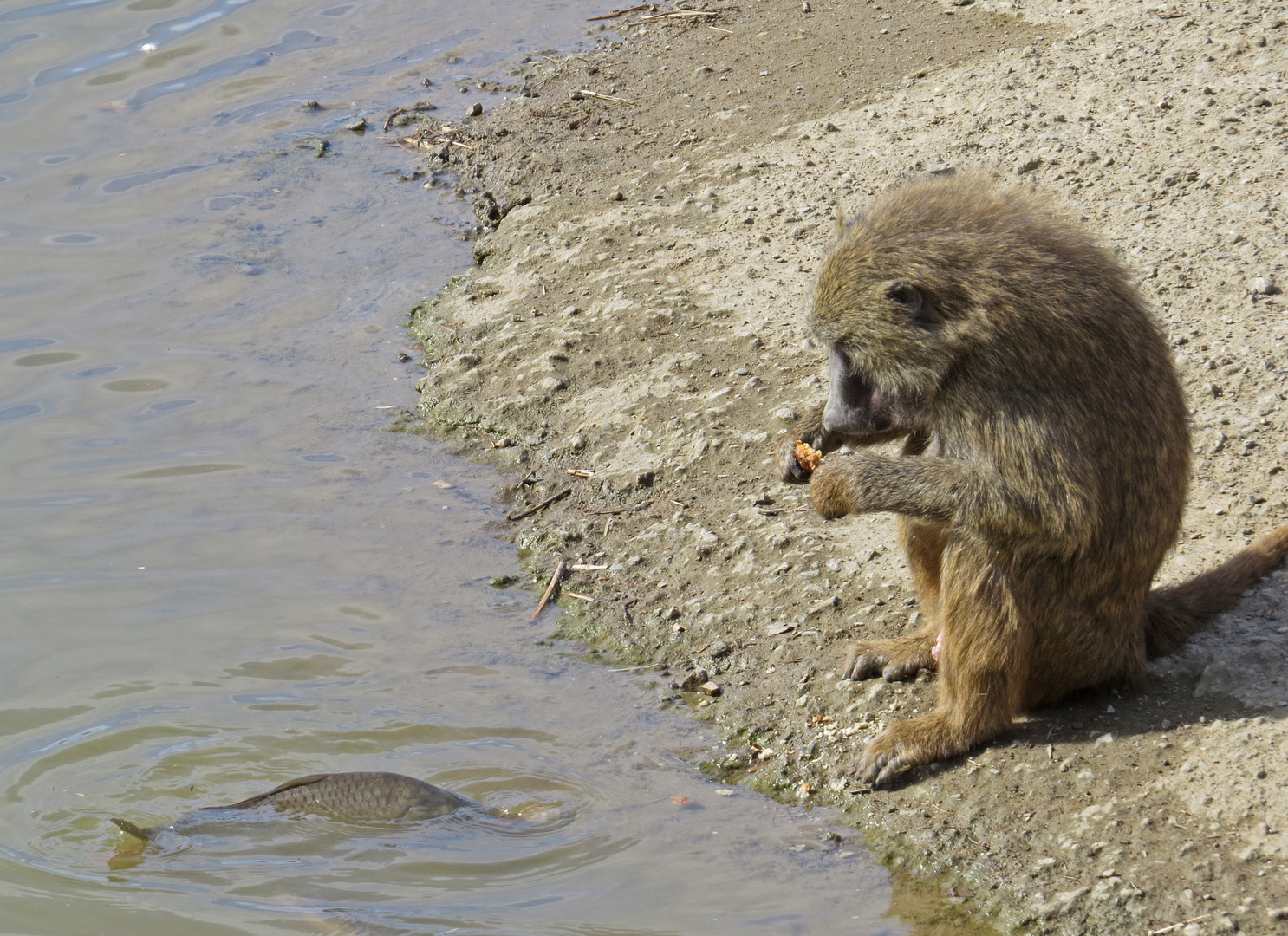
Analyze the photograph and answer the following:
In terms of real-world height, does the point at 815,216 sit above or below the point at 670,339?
above

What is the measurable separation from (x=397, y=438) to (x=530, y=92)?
4.46 meters

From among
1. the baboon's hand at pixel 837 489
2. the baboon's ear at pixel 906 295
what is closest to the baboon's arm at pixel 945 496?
the baboon's hand at pixel 837 489

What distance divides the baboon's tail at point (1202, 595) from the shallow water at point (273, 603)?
57.1 inches

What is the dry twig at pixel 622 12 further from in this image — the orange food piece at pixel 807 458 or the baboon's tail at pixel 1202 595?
the baboon's tail at pixel 1202 595

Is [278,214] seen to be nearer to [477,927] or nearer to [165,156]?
[165,156]

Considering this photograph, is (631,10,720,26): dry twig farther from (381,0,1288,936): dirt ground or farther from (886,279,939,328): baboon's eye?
(886,279,939,328): baboon's eye

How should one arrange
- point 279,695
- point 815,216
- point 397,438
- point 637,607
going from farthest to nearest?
point 815,216 < point 397,438 < point 637,607 < point 279,695

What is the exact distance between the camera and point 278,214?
9.45 metres

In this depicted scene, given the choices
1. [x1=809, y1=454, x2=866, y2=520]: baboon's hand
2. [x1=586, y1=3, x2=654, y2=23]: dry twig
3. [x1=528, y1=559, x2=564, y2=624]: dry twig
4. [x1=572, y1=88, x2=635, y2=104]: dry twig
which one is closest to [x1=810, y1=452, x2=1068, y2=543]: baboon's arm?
[x1=809, y1=454, x2=866, y2=520]: baboon's hand

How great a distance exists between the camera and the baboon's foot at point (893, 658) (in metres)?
5.02

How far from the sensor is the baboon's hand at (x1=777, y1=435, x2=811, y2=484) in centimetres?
504

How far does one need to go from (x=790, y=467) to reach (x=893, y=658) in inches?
34.0

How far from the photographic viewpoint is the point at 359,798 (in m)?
4.47

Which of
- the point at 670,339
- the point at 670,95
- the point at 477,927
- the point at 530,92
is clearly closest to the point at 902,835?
the point at 477,927
